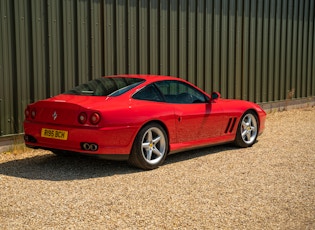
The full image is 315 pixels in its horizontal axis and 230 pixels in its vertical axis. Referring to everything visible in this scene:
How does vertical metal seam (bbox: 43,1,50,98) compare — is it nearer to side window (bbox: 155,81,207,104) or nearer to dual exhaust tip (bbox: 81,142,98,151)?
side window (bbox: 155,81,207,104)

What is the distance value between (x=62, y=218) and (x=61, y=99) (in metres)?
2.39

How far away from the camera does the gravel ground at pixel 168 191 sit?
175 inches

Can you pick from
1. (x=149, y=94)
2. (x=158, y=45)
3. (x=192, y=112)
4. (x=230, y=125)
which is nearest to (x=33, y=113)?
(x=149, y=94)

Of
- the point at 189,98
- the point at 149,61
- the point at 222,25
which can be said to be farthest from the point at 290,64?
the point at 189,98

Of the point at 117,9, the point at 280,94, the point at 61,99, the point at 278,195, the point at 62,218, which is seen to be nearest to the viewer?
the point at 62,218

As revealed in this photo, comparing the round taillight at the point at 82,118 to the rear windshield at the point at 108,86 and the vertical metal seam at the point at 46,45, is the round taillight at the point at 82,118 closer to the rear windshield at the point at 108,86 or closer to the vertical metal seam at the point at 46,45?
the rear windshield at the point at 108,86

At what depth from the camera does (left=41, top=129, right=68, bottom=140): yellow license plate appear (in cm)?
621

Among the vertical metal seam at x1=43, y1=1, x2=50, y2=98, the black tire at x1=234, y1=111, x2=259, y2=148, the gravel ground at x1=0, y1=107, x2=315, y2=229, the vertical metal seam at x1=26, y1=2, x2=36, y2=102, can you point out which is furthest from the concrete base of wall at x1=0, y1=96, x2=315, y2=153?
the black tire at x1=234, y1=111, x2=259, y2=148

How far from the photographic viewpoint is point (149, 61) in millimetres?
10250

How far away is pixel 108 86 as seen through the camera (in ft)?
22.6

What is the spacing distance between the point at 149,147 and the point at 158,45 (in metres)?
4.31

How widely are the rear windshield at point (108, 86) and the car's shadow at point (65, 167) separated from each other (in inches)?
35.1

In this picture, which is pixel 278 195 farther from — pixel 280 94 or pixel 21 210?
pixel 280 94

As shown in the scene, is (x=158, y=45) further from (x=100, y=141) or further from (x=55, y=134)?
(x=100, y=141)
